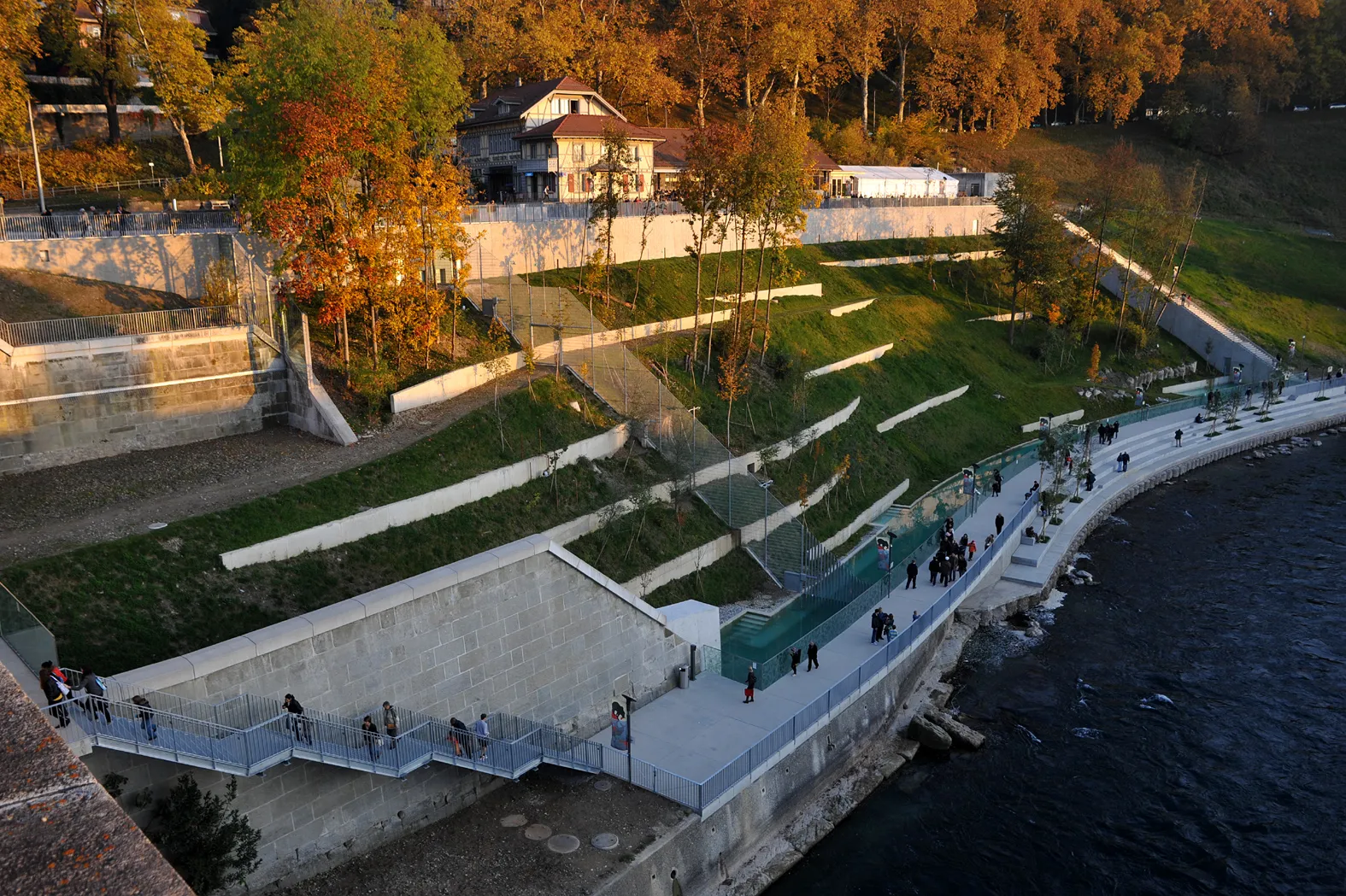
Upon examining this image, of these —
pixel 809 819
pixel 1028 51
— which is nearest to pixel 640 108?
pixel 1028 51

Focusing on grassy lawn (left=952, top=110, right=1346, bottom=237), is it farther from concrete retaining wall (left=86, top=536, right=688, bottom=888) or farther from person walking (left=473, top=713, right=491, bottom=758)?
person walking (left=473, top=713, right=491, bottom=758)

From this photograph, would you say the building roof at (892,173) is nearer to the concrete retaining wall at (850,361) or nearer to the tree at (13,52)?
the concrete retaining wall at (850,361)

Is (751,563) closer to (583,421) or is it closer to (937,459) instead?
(583,421)

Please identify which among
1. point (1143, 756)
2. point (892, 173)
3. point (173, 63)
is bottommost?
point (1143, 756)

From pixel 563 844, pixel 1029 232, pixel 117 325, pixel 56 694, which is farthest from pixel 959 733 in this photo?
pixel 1029 232

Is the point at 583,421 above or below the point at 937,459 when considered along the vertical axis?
above

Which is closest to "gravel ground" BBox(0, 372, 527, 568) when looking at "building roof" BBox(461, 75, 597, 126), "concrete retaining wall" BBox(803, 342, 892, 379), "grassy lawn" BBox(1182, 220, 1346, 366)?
"concrete retaining wall" BBox(803, 342, 892, 379)

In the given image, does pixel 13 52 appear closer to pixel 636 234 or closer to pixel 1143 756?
pixel 636 234
